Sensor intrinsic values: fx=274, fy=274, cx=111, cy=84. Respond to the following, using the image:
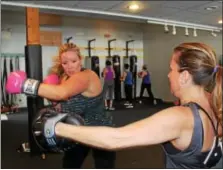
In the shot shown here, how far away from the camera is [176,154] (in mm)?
1052

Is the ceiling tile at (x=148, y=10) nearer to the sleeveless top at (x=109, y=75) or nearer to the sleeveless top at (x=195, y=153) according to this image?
the sleeveless top at (x=109, y=75)

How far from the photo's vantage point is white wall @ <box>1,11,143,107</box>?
7793 mm

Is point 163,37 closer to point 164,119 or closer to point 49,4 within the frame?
point 49,4

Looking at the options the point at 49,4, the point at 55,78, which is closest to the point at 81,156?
the point at 55,78

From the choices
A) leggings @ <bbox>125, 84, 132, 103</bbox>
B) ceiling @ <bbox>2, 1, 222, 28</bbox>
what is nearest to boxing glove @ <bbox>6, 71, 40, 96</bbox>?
ceiling @ <bbox>2, 1, 222, 28</bbox>

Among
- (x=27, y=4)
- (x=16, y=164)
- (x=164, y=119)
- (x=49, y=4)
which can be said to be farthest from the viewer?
(x=49, y=4)

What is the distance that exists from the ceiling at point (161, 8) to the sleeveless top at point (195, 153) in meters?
3.85

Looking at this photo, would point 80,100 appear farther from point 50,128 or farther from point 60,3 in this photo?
point 60,3

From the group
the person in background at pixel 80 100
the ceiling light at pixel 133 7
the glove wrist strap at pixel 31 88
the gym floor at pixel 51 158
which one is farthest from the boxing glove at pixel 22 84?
the ceiling light at pixel 133 7

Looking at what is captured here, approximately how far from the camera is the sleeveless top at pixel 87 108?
79.2 inches

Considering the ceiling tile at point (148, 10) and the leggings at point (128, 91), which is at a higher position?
the ceiling tile at point (148, 10)

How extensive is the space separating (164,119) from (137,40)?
9294 millimetres

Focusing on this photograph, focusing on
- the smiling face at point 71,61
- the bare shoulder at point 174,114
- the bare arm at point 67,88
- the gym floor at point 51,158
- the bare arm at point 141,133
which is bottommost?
the gym floor at point 51,158

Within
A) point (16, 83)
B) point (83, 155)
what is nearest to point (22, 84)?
point (16, 83)
